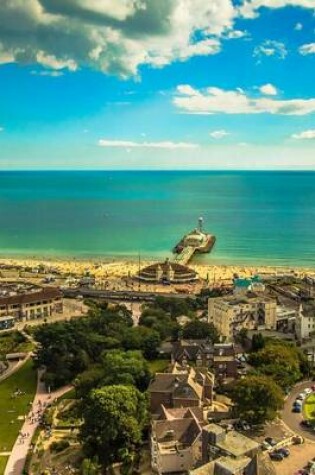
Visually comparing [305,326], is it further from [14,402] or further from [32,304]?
[32,304]

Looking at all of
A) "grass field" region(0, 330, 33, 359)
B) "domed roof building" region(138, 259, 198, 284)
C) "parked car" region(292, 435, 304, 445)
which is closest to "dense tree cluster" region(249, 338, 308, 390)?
"parked car" region(292, 435, 304, 445)

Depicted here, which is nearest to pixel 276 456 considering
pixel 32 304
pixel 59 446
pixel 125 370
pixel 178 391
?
pixel 178 391

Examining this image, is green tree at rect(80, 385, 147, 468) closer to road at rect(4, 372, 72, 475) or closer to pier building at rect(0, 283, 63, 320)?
road at rect(4, 372, 72, 475)

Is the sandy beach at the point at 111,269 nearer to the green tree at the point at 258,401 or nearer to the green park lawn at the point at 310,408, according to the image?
the green park lawn at the point at 310,408

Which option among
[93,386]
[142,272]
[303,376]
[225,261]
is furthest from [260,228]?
[93,386]

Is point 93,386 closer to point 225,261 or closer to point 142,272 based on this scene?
point 142,272

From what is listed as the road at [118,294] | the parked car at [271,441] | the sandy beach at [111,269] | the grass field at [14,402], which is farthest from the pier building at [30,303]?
the parked car at [271,441]

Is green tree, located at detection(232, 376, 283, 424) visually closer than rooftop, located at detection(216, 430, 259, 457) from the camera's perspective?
No
